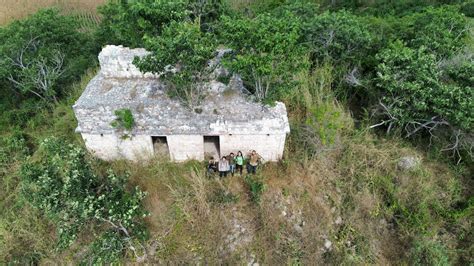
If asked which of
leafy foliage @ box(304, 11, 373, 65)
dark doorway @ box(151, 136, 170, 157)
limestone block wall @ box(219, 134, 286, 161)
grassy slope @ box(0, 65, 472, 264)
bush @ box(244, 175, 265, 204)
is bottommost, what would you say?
grassy slope @ box(0, 65, 472, 264)

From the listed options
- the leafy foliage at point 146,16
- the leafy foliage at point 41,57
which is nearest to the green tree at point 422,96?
the leafy foliage at point 146,16

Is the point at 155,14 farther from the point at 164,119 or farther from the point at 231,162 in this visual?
the point at 231,162

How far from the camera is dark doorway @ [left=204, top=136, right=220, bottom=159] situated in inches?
→ 440

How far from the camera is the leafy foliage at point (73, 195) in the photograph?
7.38 meters

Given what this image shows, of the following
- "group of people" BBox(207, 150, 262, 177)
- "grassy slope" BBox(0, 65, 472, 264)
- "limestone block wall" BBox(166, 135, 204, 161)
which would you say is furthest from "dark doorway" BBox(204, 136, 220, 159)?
"grassy slope" BBox(0, 65, 472, 264)

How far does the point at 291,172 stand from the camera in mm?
10664

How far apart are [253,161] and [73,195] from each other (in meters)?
5.51

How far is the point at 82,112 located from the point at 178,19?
17.6 ft

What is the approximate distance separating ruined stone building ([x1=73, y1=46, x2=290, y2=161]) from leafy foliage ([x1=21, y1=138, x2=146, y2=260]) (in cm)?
182

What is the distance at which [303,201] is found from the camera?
10281 millimetres

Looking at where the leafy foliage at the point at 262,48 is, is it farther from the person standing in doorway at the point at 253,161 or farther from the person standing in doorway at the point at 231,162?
the person standing in doorway at the point at 231,162

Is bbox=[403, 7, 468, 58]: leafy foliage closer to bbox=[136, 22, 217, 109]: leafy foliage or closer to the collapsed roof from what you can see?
the collapsed roof

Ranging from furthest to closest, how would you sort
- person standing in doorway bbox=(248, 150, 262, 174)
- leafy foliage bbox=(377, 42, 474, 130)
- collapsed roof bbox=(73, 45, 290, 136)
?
person standing in doorway bbox=(248, 150, 262, 174) → leafy foliage bbox=(377, 42, 474, 130) → collapsed roof bbox=(73, 45, 290, 136)

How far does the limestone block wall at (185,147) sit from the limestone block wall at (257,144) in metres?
0.80
